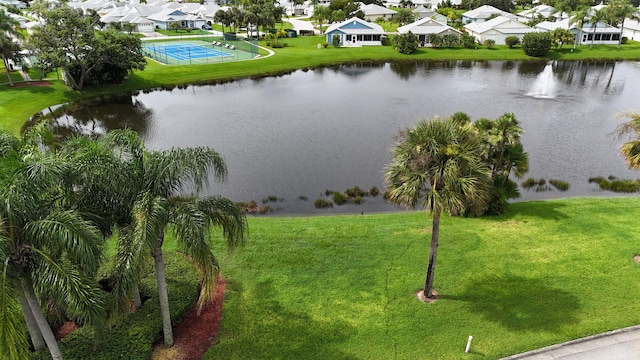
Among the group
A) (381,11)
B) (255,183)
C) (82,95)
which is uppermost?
(381,11)

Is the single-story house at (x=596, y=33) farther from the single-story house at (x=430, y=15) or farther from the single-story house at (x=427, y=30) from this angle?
the single-story house at (x=430, y=15)

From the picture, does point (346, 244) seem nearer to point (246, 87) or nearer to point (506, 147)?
point (506, 147)

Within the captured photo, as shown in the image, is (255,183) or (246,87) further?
(246,87)

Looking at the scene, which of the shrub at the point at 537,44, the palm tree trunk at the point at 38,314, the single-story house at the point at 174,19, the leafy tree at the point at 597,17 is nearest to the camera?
the palm tree trunk at the point at 38,314

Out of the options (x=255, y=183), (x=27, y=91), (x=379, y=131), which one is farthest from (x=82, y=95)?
(x=379, y=131)

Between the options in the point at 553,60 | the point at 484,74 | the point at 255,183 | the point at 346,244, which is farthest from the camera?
the point at 553,60

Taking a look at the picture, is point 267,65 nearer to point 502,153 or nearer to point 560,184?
point 560,184

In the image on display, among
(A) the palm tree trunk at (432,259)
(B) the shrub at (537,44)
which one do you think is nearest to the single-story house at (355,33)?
(B) the shrub at (537,44)
